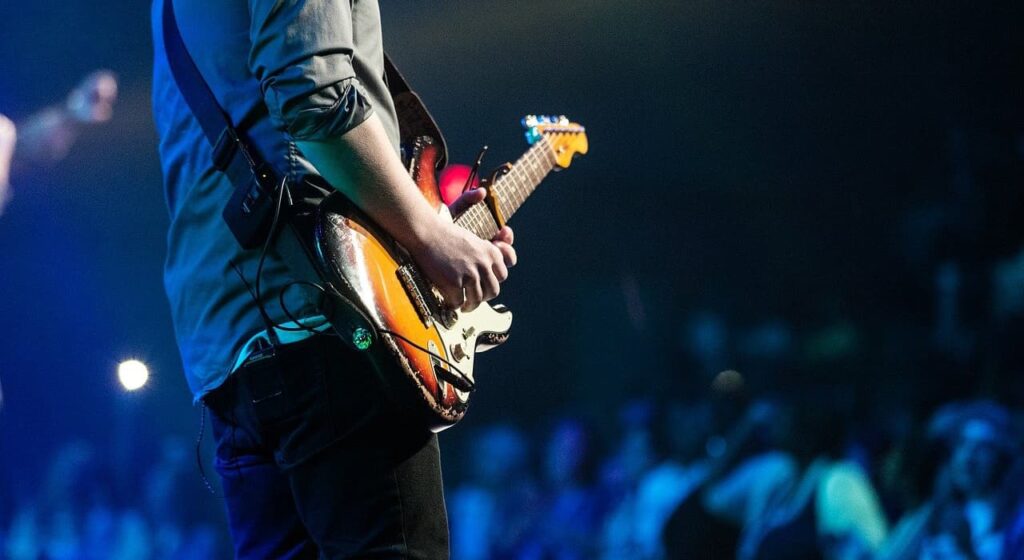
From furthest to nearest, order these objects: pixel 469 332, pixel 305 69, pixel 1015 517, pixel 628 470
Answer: pixel 628 470
pixel 1015 517
pixel 469 332
pixel 305 69

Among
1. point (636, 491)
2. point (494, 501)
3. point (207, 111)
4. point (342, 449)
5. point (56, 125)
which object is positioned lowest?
point (636, 491)

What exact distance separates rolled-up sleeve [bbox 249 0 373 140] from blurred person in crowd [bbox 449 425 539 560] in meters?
2.14

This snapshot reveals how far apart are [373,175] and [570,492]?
87.9 inches

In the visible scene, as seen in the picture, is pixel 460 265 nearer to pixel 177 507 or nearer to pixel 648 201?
pixel 648 201

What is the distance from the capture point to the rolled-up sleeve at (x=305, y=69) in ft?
2.59

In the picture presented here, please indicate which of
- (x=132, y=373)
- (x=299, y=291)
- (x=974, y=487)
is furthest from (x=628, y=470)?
(x=299, y=291)

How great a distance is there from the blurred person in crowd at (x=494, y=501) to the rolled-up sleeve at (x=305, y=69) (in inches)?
84.4

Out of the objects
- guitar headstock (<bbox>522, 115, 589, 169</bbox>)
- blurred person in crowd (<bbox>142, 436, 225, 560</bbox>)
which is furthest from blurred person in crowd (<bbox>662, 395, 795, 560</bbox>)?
blurred person in crowd (<bbox>142, 436, 225, 560</bbox>)

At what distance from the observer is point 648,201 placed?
9.80ft

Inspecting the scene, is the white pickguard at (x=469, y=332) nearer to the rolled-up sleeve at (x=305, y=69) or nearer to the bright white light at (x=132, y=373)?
the rolled-up sleeve at (x=305, y=69)

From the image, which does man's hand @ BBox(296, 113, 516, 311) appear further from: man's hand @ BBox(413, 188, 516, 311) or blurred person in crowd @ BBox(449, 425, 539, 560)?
blurred person in crowd @ BBox(449, 425, 539, 560)

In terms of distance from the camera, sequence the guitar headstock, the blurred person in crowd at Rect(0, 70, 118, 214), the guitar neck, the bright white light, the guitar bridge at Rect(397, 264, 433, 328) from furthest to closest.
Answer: the bright white light
the blurred person in crowd at Rect(0, 70, 118, 214)
the guitar headstock
the guitar neck
the guitar bridge at Rect(397, 264, 433, 328)

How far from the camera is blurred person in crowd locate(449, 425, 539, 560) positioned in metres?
2.85

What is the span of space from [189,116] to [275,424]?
1.18ft
